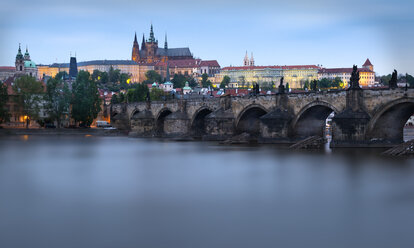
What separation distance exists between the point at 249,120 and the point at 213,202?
109 ft

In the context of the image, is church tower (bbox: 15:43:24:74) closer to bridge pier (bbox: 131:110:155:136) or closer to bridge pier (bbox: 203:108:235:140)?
bridge pier (bbox: 131:110:155:136)

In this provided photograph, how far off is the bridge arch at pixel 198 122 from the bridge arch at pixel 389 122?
79.1 feet

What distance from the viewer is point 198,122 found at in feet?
202

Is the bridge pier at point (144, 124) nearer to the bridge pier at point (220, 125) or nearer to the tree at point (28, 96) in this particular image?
the tree at point (28, 96)

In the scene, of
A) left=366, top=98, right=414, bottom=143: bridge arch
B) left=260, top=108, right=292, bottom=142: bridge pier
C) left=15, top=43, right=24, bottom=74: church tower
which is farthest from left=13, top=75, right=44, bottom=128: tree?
left=15, top=43, right=24, bottom=74: church tower

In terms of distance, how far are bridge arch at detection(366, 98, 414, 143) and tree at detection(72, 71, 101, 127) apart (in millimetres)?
43601

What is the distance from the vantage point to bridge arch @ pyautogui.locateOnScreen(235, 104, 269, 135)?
51.3m

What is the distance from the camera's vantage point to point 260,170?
29.5 m

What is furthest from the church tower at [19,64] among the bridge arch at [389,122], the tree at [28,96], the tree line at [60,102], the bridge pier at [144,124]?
the bridge arch at [389,122]

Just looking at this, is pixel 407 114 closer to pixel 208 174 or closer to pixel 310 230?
pixel 208 174

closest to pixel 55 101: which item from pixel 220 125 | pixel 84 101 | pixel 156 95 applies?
pixel 84 101

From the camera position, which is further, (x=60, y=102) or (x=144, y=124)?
(x=60, y=102)

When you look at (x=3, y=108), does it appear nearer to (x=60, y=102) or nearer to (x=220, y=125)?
(x=60, y=102)

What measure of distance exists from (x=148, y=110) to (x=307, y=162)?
3925cm
